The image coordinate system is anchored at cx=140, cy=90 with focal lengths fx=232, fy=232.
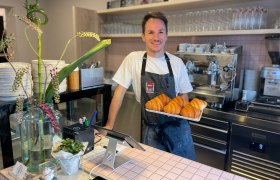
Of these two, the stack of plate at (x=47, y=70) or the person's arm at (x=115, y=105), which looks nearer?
the stack of plate at (x=47, y=70)

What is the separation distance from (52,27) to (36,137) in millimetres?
3988

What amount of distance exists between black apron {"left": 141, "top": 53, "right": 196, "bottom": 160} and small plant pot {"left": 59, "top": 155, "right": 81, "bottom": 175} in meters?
0.75

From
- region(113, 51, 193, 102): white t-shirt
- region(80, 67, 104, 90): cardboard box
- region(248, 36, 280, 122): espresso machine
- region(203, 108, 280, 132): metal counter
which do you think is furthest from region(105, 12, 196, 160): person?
region(248, 36, 280, 122): espresso machine

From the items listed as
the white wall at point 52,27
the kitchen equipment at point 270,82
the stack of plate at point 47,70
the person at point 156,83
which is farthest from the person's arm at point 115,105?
the white wall at point 52,27

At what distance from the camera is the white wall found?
13.1ft

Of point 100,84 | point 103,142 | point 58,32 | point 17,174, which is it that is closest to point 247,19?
point 100,84

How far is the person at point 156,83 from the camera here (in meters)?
1.63

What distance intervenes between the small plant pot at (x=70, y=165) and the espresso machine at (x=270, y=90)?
164 centimetres

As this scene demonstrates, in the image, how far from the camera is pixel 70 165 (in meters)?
1.00

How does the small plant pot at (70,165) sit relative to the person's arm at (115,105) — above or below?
below

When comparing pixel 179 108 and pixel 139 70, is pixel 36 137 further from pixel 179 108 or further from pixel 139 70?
pixel 139 70

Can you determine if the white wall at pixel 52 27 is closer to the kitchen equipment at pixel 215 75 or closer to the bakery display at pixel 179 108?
the kitchen equipment at pixel 215 75

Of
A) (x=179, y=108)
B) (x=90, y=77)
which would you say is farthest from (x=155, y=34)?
(x=179, y=108)

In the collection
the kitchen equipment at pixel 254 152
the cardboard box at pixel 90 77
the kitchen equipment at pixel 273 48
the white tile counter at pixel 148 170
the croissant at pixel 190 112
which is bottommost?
the kitchen equipment at pixel 254 152
